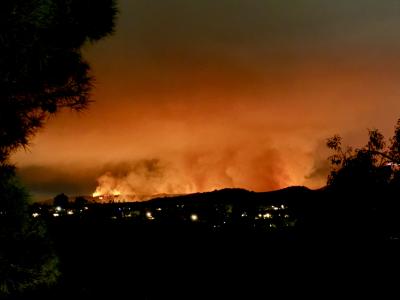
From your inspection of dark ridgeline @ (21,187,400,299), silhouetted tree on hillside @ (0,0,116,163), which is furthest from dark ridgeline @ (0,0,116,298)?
dark ridgeline @ (21,187,400,299)

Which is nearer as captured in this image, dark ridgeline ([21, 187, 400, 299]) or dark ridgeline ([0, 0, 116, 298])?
dark ridgeline ([0, 0, 116, 298])

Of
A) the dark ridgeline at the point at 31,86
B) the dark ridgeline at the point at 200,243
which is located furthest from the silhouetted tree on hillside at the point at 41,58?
the dark ridgeline at the point at 200,243

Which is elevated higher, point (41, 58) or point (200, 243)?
point (200, 243)

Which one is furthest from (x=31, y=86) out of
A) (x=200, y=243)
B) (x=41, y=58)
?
(x=200, y=243)

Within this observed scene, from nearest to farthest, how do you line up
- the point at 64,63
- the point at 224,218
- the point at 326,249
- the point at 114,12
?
the point at 64,63, the point at 114,12, the point at 326,249, the point at 224,218

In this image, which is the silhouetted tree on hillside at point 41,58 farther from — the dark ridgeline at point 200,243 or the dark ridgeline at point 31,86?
the dark ridgeline at point 200,243

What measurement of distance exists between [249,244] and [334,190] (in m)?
7.98

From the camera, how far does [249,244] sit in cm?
2014

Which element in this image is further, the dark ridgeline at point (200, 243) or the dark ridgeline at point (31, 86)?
the dark ridgeline at point (200, 243)

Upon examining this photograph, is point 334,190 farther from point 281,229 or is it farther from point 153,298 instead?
point 153,298

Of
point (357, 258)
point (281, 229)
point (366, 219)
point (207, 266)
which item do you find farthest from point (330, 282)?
point (366, 219)

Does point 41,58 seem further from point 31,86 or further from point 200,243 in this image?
point 200,243

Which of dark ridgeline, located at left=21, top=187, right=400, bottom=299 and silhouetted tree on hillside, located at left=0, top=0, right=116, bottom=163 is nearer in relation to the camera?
silhouetted tree on hillside, located at left=0, top=0, right=116, bottom=163

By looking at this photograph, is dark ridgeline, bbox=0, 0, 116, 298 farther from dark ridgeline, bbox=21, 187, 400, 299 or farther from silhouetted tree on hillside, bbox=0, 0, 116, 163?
dark ridgeline, bbox=21, 187, 400, 299
